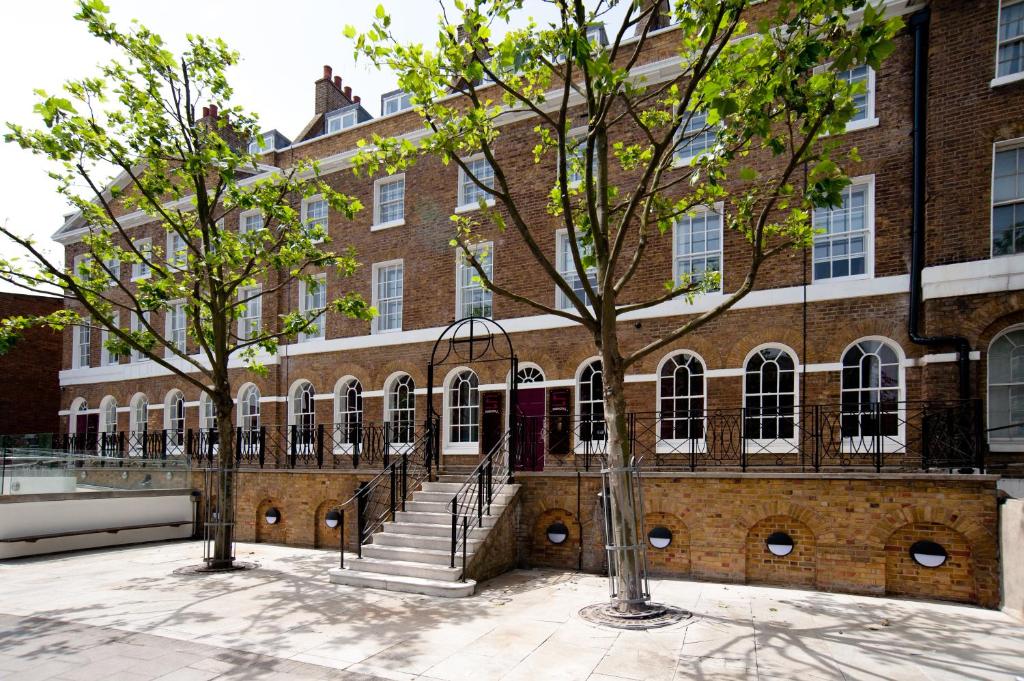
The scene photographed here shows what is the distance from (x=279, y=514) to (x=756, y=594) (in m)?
11.0

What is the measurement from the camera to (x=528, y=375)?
1566 cm

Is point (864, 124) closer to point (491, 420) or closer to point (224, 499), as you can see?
point (491, 420)

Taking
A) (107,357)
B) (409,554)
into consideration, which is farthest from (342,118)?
(409,554)

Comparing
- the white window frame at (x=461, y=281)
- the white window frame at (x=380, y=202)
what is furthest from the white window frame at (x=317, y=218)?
the white window frame at (x=461, y=281)

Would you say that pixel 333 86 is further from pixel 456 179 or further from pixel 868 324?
pixel 868 324

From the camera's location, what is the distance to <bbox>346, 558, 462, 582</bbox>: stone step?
34.3ft

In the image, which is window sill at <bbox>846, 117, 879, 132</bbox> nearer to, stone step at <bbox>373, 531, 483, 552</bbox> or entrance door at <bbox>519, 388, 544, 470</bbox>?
entrance door at <bbox>519, 388, 544, 470</bbox>

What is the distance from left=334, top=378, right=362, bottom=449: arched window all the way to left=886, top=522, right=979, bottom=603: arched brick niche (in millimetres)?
12458

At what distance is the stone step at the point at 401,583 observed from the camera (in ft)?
33.2

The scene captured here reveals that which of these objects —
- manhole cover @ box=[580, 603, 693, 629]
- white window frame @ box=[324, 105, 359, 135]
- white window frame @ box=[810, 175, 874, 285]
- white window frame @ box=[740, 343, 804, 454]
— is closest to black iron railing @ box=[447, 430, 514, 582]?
manhole cover @ box=[580, 603, 693, 629]

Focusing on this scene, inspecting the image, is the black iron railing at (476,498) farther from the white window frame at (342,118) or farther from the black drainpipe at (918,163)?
the white window frame at (342,118)

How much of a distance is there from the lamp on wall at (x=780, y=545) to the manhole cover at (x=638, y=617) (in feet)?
7.80

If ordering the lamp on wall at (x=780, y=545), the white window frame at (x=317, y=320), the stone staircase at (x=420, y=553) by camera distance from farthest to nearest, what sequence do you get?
the white window frame at (x=317, y=320)
the lamp on wall at (x=780, y=545)
the stone staircase at (x=420, y=553)

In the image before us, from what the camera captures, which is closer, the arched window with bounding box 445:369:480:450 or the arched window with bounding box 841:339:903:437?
the arched window with bounding box 841:339:903:437
